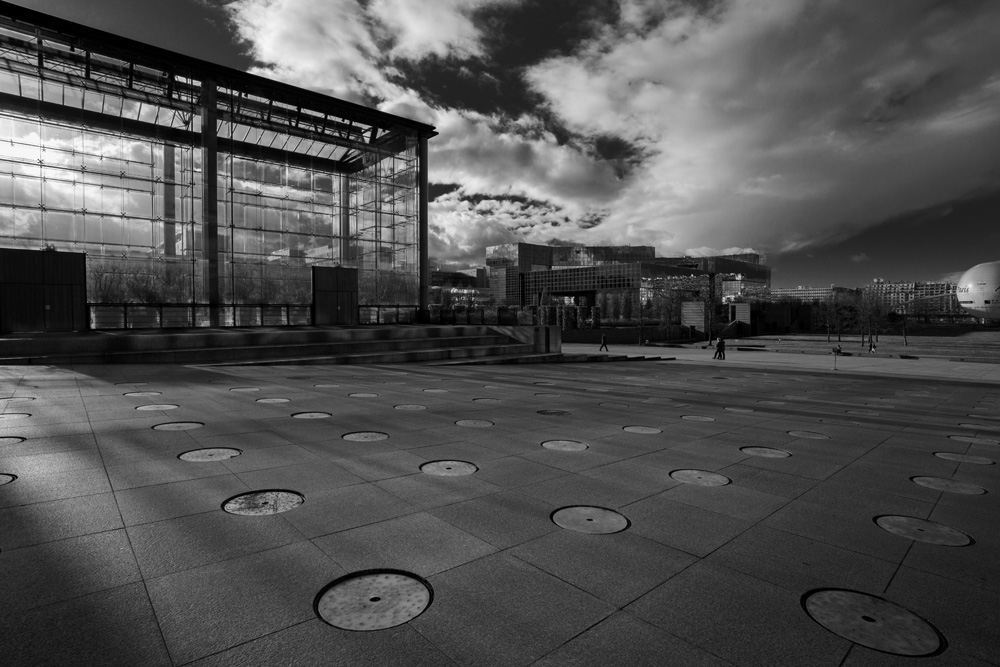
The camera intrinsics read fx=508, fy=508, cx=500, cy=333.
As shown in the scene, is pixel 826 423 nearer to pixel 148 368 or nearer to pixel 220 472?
pixel 220 472

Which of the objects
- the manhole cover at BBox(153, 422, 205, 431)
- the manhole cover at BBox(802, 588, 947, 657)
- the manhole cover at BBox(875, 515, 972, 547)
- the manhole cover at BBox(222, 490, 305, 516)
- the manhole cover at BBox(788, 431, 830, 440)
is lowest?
the manhole cover at BBox(788, 431, 830, 440)

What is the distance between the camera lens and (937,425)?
9031 millimetres

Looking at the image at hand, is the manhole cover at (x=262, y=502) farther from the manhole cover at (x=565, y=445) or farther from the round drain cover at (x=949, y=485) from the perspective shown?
the round drain cover at (x=949, y=485)

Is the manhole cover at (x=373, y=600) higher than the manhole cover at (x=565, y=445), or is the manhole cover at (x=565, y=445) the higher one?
the manhole cover at (x=373, y=600)

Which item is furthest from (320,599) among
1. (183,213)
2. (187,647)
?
(183,213)

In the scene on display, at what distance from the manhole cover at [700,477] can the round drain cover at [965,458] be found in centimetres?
350

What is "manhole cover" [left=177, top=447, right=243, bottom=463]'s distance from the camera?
17.4 ft

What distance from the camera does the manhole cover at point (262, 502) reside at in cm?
398

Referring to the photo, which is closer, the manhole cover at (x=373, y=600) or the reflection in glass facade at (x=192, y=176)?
the manhole cover at (x=373, y=600)

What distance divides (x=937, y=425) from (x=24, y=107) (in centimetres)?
3806

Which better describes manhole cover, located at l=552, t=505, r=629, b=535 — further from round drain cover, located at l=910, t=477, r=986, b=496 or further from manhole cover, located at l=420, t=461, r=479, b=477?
round drain cover, located at l=910, t=477, r=986, b=496

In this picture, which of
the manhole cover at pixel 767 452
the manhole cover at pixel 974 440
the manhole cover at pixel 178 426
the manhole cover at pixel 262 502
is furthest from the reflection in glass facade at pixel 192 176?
the manhole cover at pixel 974 440

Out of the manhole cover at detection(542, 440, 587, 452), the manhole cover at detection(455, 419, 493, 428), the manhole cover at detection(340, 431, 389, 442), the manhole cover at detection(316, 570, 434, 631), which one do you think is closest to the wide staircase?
the manhole cover at detection(455, 419, 493, 428)

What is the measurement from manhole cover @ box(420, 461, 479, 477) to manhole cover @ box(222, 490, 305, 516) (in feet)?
4.35
